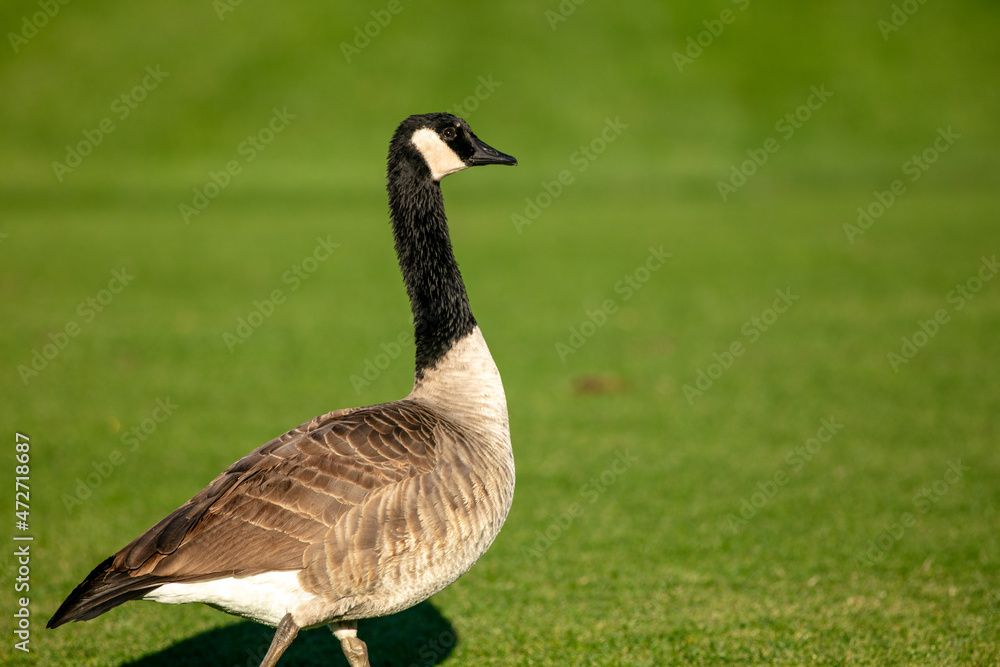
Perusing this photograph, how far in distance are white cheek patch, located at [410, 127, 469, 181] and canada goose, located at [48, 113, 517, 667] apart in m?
1.19

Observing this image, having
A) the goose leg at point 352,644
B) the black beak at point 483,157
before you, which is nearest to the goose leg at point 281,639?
the goose leg at point 352,644

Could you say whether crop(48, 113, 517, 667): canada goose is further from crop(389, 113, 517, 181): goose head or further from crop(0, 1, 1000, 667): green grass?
crop(0, 1, 1000, 667): green grass

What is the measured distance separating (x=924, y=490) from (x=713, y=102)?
84.7 ft

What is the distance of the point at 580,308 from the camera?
15.6 metres

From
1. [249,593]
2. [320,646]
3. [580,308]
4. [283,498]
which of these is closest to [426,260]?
[283,498]

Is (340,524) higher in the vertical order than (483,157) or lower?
lower

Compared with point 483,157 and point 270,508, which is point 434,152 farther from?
point 270,508

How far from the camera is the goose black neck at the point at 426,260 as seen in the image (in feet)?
17.4

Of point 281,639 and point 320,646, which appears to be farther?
point 320,646

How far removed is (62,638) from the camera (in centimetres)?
606

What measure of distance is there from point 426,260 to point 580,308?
10.3 meters

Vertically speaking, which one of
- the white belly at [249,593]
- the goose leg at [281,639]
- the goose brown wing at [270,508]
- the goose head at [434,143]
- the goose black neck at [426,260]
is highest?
the goose head at [434,143]

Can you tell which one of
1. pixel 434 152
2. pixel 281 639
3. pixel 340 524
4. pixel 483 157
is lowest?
pixel 281 639

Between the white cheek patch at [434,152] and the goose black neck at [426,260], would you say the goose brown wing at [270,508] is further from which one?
the white cheek patch at [434,152]
